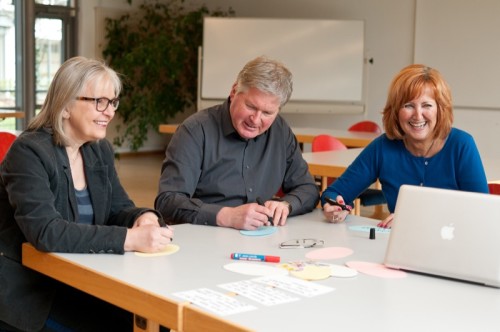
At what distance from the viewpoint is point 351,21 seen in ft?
29.0

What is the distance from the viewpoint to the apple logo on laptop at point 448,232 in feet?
5.96

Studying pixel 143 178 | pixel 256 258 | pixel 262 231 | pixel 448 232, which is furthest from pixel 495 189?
pixel 143 178

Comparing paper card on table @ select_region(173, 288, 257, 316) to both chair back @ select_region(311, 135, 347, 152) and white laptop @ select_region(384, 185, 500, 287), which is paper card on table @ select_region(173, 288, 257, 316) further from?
chair back @ select_region(311, 135, 347, 152)

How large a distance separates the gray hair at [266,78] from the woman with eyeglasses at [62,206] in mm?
529

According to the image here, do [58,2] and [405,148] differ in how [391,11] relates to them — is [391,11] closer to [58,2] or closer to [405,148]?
[58,2]

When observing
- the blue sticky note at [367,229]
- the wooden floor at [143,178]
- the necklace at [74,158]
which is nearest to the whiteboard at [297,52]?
the wooden floor at [143,178]

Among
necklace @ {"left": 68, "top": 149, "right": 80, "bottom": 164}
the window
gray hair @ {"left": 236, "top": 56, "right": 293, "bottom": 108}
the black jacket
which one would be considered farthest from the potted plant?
the black jacket

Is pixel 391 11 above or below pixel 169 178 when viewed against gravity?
above

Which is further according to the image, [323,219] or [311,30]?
[311,30]

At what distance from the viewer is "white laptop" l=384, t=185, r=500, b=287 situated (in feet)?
5.82

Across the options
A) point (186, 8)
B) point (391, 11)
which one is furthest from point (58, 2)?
point (391, 11)

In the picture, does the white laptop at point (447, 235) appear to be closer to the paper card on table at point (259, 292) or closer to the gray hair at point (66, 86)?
the paper card on table at point (259, 292)

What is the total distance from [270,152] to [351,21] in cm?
631

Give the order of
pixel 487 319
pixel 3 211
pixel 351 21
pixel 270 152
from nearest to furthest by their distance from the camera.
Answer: pixel 487 319 < pixel 3 211 < pixel 270 152 < pixel 351 21
